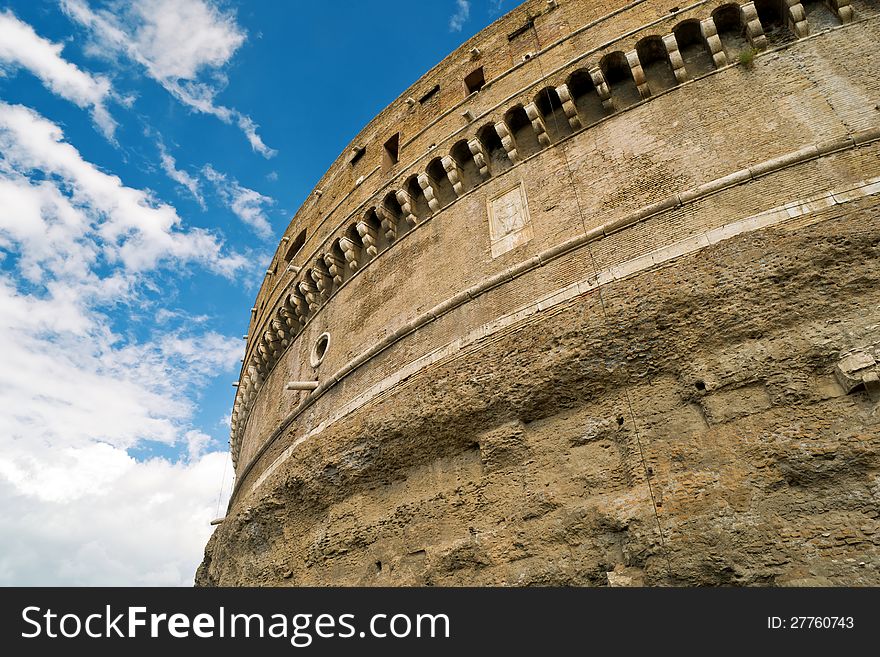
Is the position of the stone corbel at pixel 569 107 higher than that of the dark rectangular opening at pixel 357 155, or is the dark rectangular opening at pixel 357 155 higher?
the dark rectangular opening at pixel 357 155

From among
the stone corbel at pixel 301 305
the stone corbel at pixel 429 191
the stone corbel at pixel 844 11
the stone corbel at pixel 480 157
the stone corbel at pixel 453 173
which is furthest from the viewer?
the stone corbel at pixel 301 305

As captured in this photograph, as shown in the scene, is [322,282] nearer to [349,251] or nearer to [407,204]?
[349,251]

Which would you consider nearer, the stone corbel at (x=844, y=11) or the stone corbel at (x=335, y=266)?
the stone corbel at (x=844, y=11)

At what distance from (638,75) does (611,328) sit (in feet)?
9.47

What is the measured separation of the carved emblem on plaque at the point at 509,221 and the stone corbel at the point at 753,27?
246 cm

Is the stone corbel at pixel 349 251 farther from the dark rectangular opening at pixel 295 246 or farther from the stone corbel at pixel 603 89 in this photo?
the stone corbel at pixel 603 89

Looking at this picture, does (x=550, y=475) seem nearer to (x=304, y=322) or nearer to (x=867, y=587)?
(x=867, y=587)

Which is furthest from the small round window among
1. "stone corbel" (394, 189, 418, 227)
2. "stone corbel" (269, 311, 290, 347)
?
"stone corbel" (394, 189, 418, 227)

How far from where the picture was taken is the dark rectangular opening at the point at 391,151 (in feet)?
26.8

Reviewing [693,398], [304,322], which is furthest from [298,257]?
[693,398]

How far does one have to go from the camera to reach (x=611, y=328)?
14.3 feet

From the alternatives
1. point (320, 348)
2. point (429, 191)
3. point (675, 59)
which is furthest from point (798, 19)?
point (320, 348)

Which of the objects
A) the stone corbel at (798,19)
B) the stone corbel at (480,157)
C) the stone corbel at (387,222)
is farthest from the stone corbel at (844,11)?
the stone corbel at (387,222)

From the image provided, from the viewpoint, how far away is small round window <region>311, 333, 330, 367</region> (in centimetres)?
736
